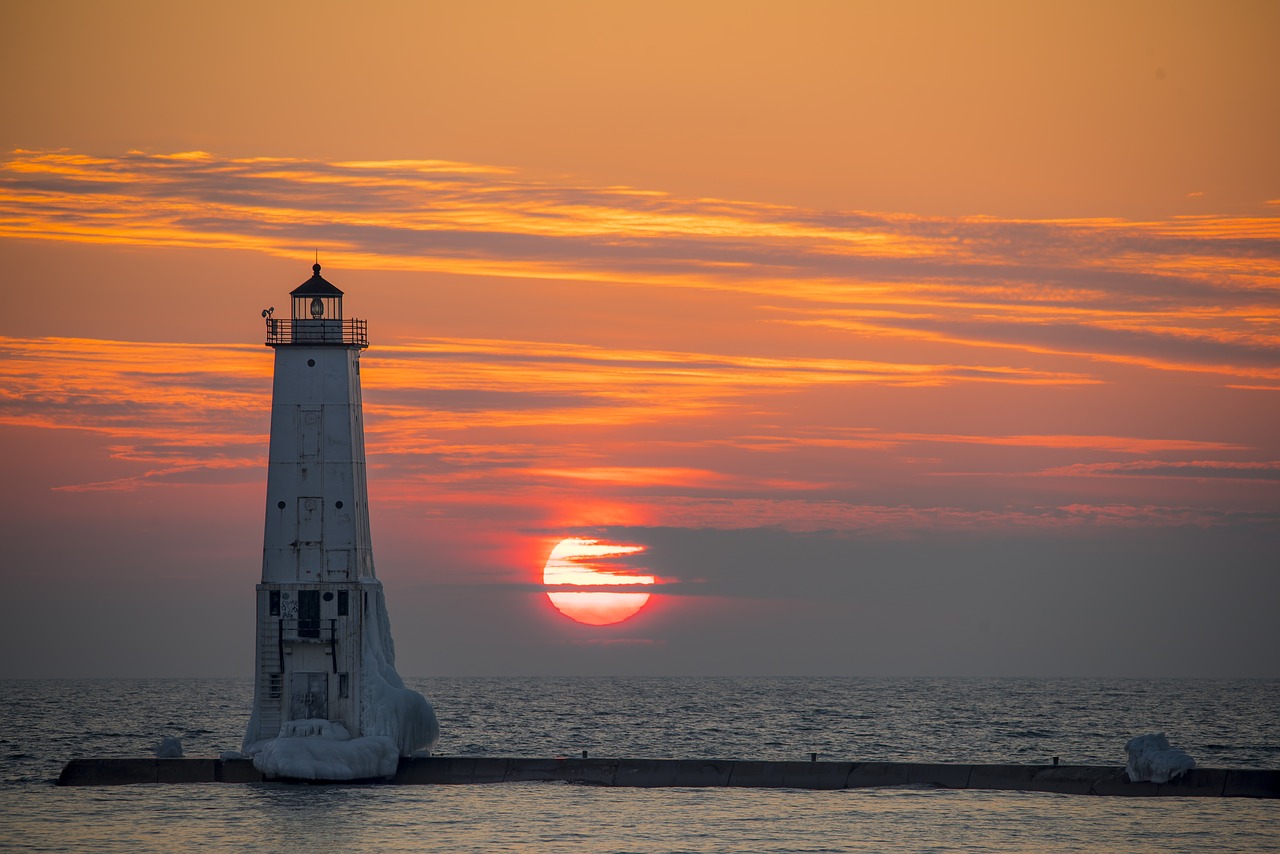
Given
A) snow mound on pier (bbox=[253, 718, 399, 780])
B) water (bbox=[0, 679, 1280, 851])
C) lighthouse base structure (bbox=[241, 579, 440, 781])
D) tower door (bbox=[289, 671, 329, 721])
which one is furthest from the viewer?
tower door (bbox=[289, 671, 329, 721])

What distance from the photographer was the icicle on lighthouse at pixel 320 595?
189 feet

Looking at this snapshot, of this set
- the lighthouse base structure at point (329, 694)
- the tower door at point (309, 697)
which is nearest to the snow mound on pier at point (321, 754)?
the lighthouse base structure at point (329, 694)

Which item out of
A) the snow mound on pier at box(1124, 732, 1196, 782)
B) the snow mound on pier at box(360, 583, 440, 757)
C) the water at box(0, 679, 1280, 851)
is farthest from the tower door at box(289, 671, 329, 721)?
A: the snow mound on pier at box(1124, 732, 1196, 782)

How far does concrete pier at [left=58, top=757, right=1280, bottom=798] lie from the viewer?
5833 centimetres

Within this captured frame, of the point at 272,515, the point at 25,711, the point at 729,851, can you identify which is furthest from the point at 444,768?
the point at 25,711

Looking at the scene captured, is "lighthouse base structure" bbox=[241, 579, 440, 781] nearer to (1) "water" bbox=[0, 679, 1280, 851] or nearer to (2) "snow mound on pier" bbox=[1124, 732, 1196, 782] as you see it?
(1) "water" bbox=[0, 679, 1280, 851]

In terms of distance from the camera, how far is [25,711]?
136 metres

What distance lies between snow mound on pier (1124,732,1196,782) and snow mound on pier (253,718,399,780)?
26866 mm

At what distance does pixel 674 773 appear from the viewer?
2349 inches

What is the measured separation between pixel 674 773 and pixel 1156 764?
17346 millimetres

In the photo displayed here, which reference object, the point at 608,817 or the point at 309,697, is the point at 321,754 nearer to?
the point at 309,697

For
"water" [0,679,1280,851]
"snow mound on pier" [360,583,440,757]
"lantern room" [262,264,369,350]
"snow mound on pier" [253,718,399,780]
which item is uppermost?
"lantern room" [262,264,369,350]

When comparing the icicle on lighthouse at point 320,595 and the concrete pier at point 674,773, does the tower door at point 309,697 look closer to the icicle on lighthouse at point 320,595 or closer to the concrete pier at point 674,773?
the icicle on lighthouse at point 320,595

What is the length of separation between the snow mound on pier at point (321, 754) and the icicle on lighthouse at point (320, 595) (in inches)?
1.7
